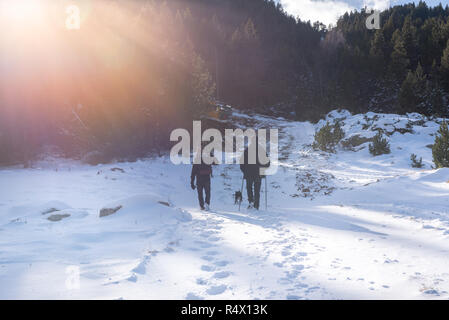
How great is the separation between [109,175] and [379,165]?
14.2 metres

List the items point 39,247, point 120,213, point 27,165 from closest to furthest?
point 39,247, point 120,213, point 27,165

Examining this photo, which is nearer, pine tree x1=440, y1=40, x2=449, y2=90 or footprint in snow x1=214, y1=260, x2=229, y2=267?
footprint in snow x1=214, y1=260, x2=229, y2=267

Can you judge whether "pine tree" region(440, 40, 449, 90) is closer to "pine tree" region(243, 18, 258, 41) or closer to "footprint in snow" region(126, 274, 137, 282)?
"pine tree" region(243, 18, 258, 41)

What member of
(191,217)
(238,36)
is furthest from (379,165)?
(238,36)

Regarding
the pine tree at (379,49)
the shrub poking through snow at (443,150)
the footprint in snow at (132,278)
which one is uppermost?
the pine tree at (379,49)

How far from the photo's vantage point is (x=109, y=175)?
512 inches

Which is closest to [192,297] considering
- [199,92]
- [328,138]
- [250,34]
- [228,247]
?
[228,247]

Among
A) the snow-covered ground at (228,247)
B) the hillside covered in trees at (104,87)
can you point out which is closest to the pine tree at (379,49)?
the hillside covered in trees at (104,87)

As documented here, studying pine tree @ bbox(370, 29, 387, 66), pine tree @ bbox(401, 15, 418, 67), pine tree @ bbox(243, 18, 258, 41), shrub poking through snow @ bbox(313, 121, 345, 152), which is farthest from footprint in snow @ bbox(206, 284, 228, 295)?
pine tree @ bbox(243, 18, 258, 41)

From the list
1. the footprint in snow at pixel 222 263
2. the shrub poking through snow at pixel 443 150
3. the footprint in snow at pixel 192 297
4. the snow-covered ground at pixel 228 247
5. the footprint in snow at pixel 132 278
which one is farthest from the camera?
the shrub poking through snow at pixel 443 150

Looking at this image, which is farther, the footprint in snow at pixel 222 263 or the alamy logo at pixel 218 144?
the alamy logo at pixel 218 144

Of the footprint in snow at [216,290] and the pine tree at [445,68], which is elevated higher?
the pine tree at [445,68]

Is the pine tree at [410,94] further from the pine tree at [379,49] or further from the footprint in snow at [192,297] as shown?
the footprint in snow at [192,297]

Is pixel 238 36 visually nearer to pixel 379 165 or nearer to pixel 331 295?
pixel 379 165
